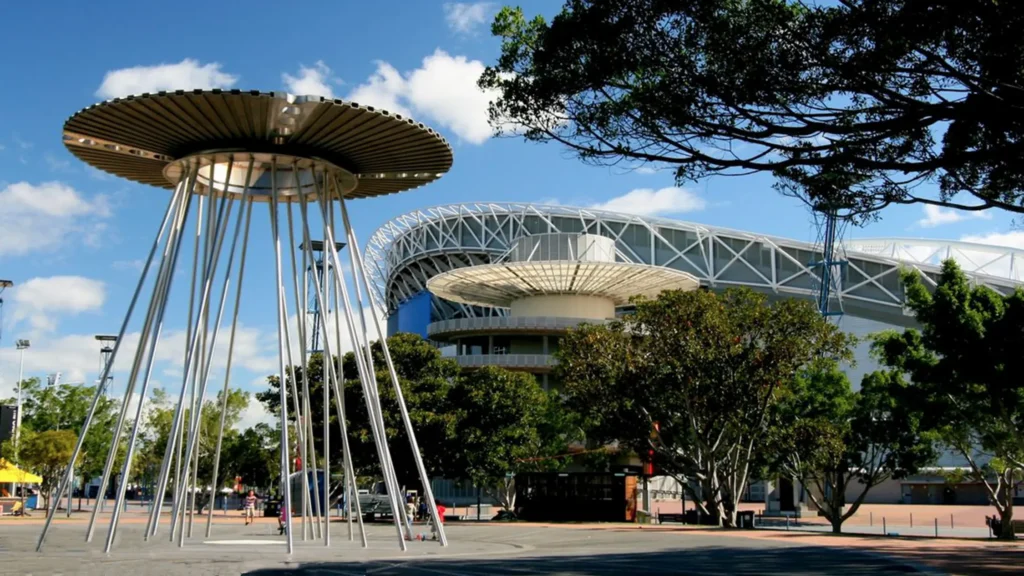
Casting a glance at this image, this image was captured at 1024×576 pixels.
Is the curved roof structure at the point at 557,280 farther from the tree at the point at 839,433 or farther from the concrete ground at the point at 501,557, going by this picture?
the concrete ground at the point at 501,557

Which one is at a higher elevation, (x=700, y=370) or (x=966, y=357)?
(x=700, y=370)

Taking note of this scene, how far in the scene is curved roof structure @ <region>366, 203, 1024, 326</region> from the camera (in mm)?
76188

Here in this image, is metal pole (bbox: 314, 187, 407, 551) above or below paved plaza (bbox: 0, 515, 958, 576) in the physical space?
above

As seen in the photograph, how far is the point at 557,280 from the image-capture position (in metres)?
67.1

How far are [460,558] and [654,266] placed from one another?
47822 mm

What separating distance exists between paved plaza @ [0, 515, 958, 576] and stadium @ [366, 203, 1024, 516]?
3945cm

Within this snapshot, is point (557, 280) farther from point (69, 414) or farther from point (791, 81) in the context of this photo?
point (791, 81)

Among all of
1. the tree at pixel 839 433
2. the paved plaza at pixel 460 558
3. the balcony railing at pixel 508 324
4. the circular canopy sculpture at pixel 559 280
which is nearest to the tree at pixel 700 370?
the tree at pixel 839 433

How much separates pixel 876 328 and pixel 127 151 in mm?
82874

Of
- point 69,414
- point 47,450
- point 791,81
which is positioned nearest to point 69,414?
point 69,414

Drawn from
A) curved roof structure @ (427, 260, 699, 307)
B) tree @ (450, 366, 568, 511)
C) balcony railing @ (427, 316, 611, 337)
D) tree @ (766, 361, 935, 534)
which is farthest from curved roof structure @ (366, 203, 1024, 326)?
tree @ (450, 366, 568, 511)

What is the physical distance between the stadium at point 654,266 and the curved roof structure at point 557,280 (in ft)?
1.86

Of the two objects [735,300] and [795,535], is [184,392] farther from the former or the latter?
[735,300]

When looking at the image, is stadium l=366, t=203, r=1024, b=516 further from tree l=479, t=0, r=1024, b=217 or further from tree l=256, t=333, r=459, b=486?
tree l=479, t=0, r=1024, b=217
